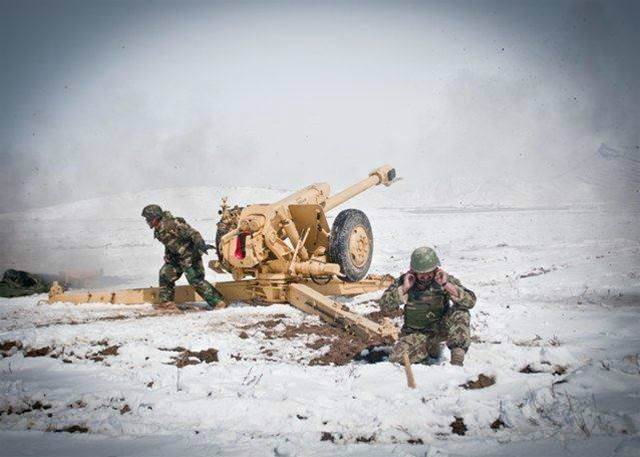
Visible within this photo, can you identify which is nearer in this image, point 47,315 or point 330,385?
point 330,385

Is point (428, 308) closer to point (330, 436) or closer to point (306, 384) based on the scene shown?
point (306, 384)

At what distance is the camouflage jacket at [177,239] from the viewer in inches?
305

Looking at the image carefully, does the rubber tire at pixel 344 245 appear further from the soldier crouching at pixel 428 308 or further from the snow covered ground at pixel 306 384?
the soldier crouching at pixel 428 308

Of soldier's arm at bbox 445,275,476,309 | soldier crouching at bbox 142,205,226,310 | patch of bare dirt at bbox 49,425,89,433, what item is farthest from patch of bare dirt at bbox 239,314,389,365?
patch of bare dirt at bbox 49,425,89,433

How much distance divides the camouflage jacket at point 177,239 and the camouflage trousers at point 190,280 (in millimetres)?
82

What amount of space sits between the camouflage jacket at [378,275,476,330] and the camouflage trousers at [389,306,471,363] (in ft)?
0.20

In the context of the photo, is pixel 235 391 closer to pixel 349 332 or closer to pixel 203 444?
pixel 203 444

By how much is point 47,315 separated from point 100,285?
4.43m

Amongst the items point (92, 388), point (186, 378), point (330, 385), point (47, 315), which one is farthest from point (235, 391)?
point (47, 315)

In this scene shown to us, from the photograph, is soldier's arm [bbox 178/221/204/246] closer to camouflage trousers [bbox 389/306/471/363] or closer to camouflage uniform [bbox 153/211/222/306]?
camouflage uniform [bbox 153/211/222/306]

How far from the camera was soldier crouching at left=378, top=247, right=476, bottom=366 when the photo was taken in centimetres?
480

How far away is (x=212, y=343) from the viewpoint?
5.33 m

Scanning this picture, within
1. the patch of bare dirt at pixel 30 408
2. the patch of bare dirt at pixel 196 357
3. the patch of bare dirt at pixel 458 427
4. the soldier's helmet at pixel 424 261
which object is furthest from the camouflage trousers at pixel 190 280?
the patch of bare dirt at pixel 458 427

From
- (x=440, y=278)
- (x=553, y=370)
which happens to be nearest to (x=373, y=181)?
(x=440, y=278)
